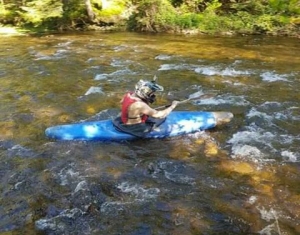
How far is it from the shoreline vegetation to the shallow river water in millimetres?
3603

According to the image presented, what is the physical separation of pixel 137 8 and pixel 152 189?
39.2 ft

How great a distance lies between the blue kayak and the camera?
6.57 metres

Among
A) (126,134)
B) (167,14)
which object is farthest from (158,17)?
(126,134)

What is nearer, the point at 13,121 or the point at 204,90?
the point at 13,121

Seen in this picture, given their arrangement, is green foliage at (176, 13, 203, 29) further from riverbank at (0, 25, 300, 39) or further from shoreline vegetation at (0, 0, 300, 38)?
riverbank at (0, 25, 300, 39)

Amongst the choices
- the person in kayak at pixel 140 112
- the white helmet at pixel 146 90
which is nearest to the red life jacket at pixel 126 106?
the person in kayak at pixel 140 112

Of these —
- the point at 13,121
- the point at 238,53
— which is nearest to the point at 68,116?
the point at 13,121

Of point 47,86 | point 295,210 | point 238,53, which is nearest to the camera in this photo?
point 295,210

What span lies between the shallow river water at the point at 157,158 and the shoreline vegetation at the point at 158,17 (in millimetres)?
3603

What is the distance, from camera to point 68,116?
25.3 ft

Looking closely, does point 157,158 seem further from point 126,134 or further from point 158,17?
point 158,17

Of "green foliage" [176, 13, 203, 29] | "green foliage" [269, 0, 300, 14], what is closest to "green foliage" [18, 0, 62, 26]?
"green foliage" [176, 13, 203, 29]

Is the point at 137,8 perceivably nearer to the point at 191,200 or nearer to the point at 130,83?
the point at 130,83

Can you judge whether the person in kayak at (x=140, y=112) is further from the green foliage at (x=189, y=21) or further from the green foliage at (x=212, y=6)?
the green foliage at (x=212, y=6)
